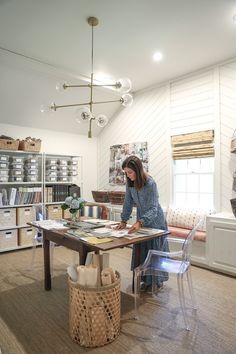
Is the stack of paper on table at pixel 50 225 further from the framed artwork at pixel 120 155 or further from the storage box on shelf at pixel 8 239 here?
the framed artwork at pixel 120 155

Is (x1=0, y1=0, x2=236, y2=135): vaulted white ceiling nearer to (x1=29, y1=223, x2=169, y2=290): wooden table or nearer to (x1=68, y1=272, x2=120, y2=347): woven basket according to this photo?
(x1=29, y1=223, x2=169, y2=290): wooden table

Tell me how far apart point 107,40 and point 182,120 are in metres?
1.82

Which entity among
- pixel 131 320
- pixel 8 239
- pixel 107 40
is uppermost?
pixel 107 40

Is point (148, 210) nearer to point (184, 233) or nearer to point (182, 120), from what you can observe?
point (184, 233)

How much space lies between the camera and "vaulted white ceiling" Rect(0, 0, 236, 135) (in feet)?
8.46

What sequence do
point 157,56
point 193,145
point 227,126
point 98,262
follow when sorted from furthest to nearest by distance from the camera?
1. point 193,145
2. point 227,126
3. point 157,56
4. point 98,262

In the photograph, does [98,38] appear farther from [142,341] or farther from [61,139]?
[142,341]

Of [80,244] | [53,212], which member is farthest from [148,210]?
[53,212]

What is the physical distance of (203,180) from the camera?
4.16 m

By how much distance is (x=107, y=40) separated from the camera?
3156mm

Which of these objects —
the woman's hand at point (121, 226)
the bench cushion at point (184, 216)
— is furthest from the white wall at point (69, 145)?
the woman's hand at point (121, 226)

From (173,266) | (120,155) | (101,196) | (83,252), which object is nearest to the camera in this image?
(83,252)

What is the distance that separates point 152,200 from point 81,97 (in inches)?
113

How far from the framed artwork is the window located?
2.29ft
